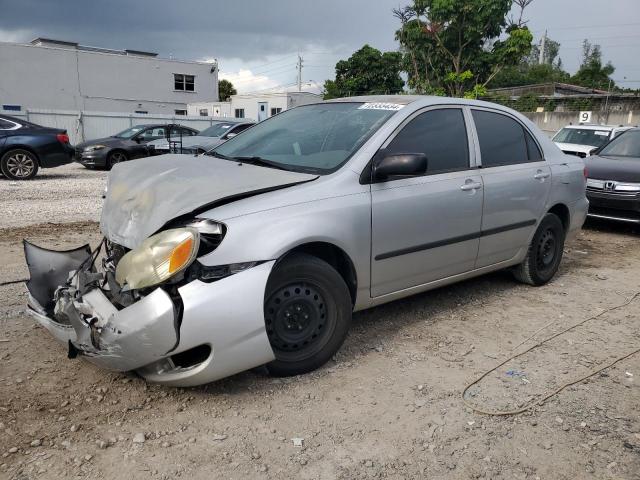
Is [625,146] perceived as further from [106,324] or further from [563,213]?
[106,324]

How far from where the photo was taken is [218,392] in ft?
9.92

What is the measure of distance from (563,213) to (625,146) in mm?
4752

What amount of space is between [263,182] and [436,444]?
1.70 meters

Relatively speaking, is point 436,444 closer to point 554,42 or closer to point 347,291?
point 347,291

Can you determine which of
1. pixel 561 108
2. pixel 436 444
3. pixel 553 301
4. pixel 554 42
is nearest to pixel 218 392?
pixel 436 444

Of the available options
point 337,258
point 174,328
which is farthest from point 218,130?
point 174,328

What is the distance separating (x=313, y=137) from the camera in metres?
3.89

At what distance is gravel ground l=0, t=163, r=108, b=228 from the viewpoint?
25.1ft

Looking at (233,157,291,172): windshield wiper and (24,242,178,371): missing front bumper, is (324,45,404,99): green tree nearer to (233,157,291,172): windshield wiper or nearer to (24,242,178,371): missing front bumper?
(233,157,291,172): windshield wiper

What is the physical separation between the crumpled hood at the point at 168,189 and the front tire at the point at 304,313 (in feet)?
1.65

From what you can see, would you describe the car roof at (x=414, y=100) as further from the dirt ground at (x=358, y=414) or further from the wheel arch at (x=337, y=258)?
the dirt ground at (x=358, y=414)

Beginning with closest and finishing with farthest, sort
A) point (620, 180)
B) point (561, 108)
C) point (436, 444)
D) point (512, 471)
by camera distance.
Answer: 1. point (512, 471)
2. point (436, 444)
3. point (620, 180)
4. point (561, 108)

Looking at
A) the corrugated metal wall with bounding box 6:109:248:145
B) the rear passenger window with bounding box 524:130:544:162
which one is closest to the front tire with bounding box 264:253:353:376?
Result: the rear passenger window with bounding box 524:130:544:162

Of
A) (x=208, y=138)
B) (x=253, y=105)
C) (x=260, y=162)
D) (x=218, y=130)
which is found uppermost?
(x=253, y=105)
